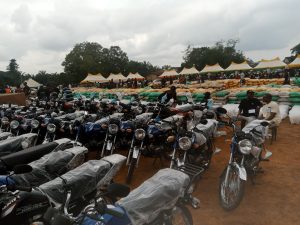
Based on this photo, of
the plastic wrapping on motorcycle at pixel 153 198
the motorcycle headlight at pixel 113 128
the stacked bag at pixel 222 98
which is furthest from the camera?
the stacked bag at pixel 222 98

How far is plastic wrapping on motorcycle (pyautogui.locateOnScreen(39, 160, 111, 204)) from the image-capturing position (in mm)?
3840

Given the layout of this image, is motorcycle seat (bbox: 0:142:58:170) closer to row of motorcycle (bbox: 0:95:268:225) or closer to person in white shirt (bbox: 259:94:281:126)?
row of motorcycle (bbox: 0:95:268:225)

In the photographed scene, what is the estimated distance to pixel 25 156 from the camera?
212 inches

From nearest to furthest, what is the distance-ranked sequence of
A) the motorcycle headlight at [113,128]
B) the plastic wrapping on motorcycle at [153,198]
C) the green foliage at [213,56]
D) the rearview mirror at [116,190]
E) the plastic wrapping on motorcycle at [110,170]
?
1. the rearview mirror at [116,190]
2. the plastic wrapping on motorcycle at [153,198]
3. the plastic wrapping on motorcycle at [110,170]
4. the motorcycle headlight at [113,128]
5. the green foliage at [213,56]

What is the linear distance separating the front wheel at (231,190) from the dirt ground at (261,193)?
14 centimetres

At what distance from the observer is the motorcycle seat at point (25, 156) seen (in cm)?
519

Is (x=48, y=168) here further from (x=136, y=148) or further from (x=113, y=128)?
(x=113, y=128)

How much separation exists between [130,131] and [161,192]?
407 cm

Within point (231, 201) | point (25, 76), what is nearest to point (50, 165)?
point (231, 201)

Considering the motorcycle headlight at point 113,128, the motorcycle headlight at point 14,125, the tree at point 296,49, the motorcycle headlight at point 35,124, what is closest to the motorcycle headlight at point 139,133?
the motorcycle headlight at point 113,128

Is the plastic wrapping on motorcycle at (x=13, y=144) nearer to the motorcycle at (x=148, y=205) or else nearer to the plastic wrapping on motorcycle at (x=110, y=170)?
the plastic wrapping on motorcycle at (x=110, y=170)

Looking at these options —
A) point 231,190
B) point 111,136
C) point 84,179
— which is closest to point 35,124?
point 111,136

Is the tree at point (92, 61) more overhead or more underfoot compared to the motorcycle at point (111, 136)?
more overhead

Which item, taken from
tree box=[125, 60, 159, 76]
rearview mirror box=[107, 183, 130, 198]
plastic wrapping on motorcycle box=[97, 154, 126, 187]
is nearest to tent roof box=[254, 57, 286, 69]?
plastic wrapping on motorcycle box=[97, 154, 126, 187]
